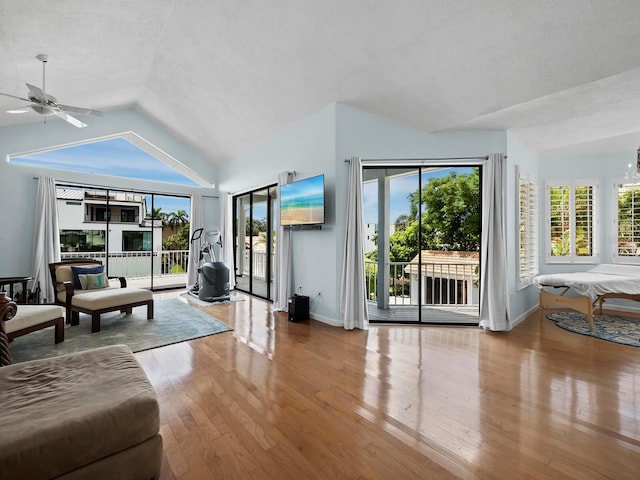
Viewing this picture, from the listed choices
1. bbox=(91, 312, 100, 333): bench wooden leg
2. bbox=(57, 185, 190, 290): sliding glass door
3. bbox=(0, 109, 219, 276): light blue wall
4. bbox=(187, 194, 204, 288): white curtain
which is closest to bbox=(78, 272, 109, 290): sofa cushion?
bbox=(91, 312, 100, 333): bench wooden leg

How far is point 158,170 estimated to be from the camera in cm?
698

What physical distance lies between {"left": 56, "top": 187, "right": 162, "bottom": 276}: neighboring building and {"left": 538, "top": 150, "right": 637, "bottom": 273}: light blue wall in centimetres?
823

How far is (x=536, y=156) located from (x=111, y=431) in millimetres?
6577

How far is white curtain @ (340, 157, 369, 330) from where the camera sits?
4008mm

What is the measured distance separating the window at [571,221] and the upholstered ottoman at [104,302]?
22.6 feet

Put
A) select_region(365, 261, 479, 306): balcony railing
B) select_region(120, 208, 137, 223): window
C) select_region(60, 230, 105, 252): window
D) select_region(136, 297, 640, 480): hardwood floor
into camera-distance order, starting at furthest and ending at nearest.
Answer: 1. select_region(120, 208, 137, 223): window
2. select_region(60, 230, 105, 252): window
3. select_region(365, 261, 479, 306): balcony railing
4. select_region(136, 297, 640, 480): hardwood floor

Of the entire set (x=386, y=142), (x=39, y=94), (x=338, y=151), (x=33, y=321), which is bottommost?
(x=33, y=321)

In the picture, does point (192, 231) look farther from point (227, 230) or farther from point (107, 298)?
point (107, 298)

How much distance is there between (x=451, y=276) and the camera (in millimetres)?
5270

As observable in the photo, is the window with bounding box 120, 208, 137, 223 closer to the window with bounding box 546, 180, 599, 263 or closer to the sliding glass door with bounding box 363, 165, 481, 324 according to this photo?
the sliding glass door with bounding box 363, 165, 481, 324

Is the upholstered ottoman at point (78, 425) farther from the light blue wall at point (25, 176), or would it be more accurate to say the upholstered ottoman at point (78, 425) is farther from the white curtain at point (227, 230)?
the white curtain at point (227, 230)

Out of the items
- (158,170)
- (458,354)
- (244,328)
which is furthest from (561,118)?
(158,170)

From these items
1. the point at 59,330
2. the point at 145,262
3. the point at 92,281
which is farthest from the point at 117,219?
the point at 59,330

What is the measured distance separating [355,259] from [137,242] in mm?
5892
